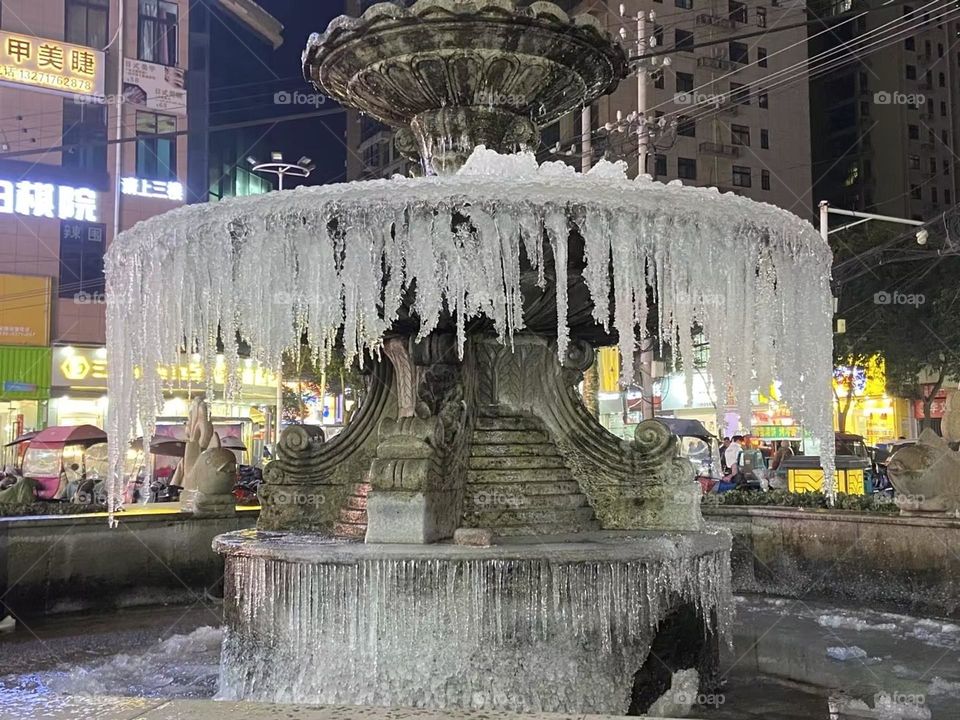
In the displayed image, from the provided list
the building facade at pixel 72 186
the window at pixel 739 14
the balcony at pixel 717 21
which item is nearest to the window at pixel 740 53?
the balcony at pixel 717 21

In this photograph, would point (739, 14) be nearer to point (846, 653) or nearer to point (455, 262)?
point (846, 653)

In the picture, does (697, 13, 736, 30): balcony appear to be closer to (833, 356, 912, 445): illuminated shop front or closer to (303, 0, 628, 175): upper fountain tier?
(833, 356, 912, 445): illuminated shop front

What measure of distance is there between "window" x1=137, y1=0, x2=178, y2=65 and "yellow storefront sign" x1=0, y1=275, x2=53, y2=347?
8.55 metres

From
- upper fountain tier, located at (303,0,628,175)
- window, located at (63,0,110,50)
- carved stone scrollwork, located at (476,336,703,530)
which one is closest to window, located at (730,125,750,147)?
window, located at (63,0,110,50)

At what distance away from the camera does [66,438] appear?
62.8 feet

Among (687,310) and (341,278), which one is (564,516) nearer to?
(687,310)

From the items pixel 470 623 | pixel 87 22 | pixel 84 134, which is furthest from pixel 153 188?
pixel 470 623

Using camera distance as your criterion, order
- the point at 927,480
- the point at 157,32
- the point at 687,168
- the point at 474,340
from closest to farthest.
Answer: the point at 474,340 < the point at 927,480 < the point at 157,32 < the point at 687,168

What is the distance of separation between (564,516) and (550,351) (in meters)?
1.27

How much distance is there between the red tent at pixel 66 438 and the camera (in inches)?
756

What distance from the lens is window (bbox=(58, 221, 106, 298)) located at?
102 ft

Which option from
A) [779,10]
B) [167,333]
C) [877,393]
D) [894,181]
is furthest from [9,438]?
[894,181]

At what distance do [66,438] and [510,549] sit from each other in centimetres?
1613

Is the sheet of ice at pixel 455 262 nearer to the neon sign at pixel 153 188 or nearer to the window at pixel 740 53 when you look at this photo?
the neon sign at pixel 153 188
